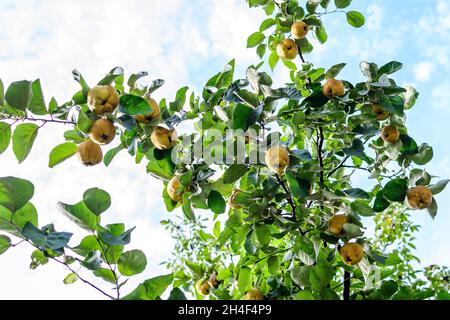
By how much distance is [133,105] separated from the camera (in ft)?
4.91

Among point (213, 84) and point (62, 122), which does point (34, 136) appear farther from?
point (213, 84)

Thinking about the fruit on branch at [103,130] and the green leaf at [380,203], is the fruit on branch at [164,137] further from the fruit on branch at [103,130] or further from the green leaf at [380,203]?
the green leaf at [380,203]

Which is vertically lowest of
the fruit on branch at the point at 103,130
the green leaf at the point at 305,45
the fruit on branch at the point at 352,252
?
the fruit on branch at the point at 352,252

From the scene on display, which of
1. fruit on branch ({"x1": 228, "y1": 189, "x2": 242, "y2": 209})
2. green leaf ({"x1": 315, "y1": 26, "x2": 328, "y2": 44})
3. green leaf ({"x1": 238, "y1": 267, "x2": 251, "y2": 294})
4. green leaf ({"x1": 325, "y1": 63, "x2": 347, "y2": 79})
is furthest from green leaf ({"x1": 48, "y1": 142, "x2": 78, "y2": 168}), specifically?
green leaf ({"x1": 315, "y1": 26, "x2": 328, "y2": 44})

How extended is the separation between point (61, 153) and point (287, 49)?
56.0 inches

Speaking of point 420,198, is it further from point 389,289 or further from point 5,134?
point 5,134

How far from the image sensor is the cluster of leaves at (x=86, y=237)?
115cm

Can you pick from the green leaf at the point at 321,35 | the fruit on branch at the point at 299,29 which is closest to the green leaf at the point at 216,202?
the fruit on branch at the point at 299,29

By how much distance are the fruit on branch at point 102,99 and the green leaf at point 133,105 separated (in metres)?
0.02

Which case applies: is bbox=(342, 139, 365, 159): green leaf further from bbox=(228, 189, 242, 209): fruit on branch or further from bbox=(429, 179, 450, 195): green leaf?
bbox=(228, 189, 242, 209): fruit on branch

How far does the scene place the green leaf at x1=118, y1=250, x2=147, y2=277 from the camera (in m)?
1.24

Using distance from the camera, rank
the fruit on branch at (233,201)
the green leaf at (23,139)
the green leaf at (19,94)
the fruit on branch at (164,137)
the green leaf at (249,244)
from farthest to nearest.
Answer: the green leaf at (249,244)
the fruit on branch at (233,201)
the fruit on branch at (164,137)
the green leaf at (23,139)
the green leaf at (19,94)

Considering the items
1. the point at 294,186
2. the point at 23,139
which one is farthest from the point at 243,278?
the point at 23,139
